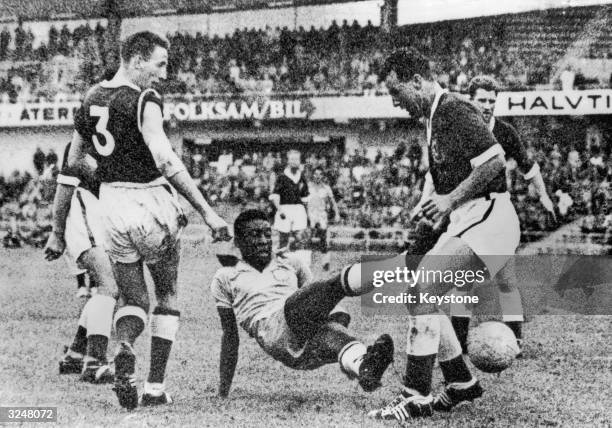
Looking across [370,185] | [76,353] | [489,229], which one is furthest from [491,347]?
[76,353]

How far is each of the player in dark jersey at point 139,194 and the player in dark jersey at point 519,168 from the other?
143 centimetres

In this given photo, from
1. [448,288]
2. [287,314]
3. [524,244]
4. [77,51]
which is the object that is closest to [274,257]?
[287,314]

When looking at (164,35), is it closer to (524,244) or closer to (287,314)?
(287,314)

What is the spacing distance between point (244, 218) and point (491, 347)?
1538 mm

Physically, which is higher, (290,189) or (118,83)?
(118,83)

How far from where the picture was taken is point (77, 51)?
4277 mm

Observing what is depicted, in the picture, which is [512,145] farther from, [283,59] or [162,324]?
[162,324]

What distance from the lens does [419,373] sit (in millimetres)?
3438

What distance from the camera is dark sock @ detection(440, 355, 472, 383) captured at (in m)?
3.53

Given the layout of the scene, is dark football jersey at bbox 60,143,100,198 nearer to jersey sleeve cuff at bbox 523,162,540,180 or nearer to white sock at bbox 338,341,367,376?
white sock at bbox 338,341,367,376

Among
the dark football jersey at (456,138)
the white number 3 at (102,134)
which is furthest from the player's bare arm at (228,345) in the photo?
the dark football jersey at (456,138)

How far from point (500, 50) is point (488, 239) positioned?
125 centimetres

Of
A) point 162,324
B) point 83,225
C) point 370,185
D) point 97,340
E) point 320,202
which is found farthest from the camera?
point 320,202

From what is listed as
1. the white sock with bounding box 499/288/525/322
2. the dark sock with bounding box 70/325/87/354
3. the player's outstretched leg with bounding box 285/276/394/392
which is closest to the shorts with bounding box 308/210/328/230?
the player's outstretched leg with bounding box 285/276/394/392
